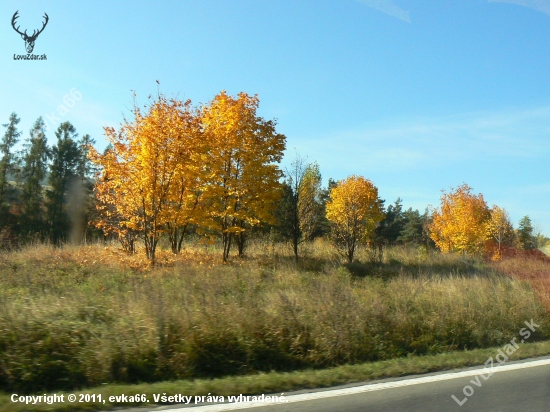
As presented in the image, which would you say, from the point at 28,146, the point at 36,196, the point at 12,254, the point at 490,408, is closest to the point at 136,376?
the point at 490,408

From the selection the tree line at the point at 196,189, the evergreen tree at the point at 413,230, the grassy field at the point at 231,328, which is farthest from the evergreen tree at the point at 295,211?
the evergreen tree at the point at 413,230

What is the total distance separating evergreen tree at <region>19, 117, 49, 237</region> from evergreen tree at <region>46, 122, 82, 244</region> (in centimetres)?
103

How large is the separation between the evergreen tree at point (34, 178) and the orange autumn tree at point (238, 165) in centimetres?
1696

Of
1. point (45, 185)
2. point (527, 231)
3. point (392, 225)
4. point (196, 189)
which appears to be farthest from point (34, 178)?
point (527, 231)

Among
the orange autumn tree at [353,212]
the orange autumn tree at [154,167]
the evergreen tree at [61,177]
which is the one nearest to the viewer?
the orange autumn tree at [154,167]

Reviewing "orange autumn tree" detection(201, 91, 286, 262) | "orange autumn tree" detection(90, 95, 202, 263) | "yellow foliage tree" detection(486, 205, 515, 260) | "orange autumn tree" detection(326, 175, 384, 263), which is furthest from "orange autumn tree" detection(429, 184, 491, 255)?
"orange autumn tree" detection(90, 95, 202, 263)

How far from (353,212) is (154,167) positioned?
15.4 meters

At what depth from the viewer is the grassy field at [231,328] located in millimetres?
7207

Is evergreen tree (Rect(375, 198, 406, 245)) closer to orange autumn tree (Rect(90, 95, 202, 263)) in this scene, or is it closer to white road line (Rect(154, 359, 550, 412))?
orange autumn tree (Rect(90, 95, 202, 263))

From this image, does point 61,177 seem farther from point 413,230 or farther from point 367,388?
point 413,230

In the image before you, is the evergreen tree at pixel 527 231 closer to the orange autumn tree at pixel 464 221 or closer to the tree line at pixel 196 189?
the orange autumn tree at pixel 464 221

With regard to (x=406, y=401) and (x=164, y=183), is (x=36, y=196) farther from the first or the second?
(x=406, y=401)

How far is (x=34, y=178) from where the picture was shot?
35.9 m

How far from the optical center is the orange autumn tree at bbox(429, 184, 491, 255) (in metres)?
38.3
